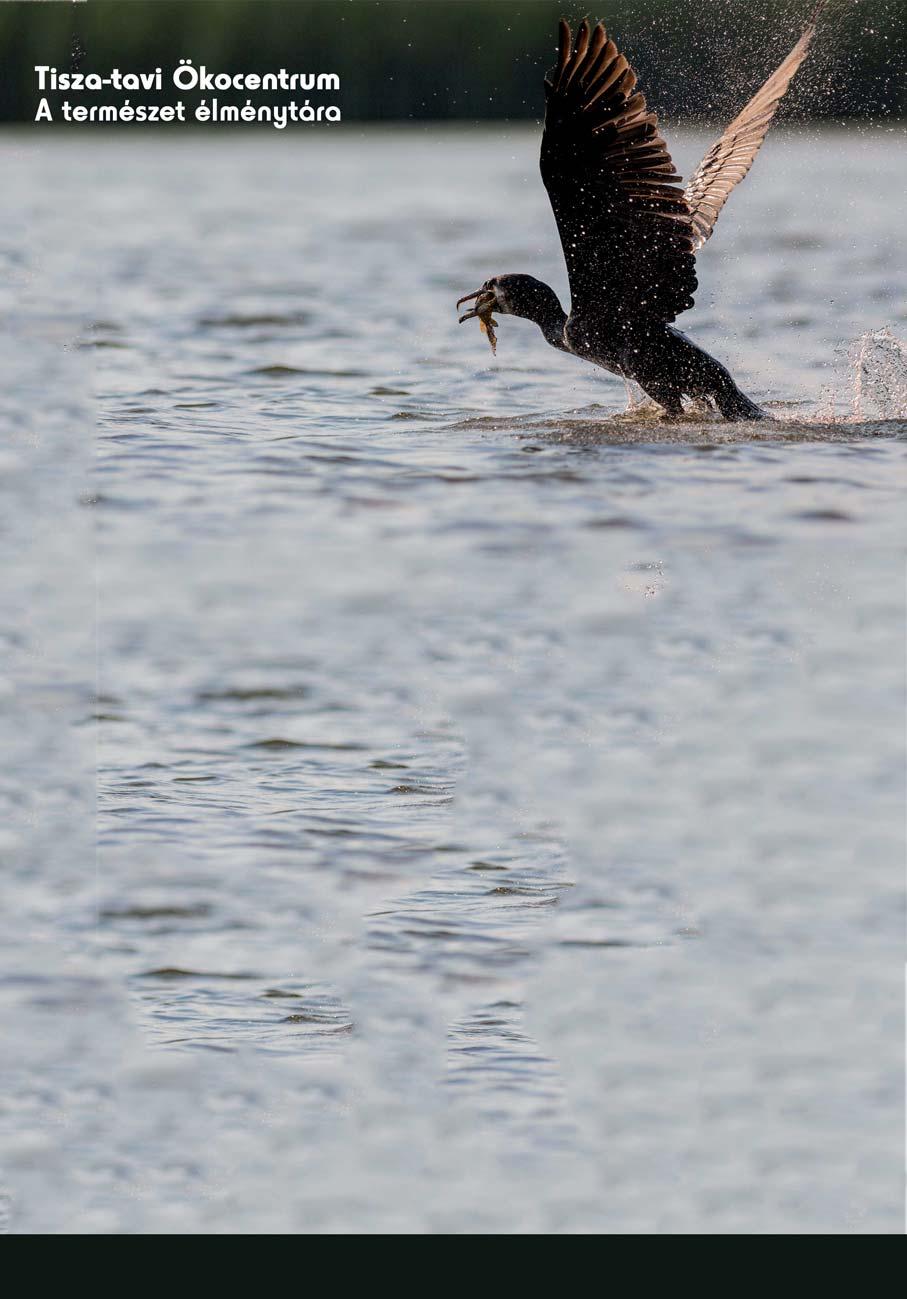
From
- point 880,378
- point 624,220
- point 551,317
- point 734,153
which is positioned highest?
point 734,153

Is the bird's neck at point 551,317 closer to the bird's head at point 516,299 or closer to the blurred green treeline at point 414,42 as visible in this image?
the bird's head at point 516,299

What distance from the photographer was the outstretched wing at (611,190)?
5445 mm

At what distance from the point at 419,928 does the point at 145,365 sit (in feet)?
14.8

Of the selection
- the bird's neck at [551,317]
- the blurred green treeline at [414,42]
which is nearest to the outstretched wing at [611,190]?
the bird's neck at [551,317]

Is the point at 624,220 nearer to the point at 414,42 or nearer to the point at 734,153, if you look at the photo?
the point at 734,153

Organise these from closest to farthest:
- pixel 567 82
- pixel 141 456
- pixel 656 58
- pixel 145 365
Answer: pixel 567 82
pixel 141 456
pixel 145 365
pixel 656 58

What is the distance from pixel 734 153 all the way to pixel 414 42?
859cm

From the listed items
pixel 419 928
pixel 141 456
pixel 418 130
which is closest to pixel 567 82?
pixel 141 456

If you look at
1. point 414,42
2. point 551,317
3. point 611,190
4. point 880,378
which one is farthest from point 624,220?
point 414,42

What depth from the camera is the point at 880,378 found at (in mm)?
6836

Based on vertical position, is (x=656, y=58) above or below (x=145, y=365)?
above

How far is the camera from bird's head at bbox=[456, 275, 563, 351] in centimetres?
640

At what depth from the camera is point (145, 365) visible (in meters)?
7.39

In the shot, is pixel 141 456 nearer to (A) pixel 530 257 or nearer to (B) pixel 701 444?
(B) pixel 701 444
